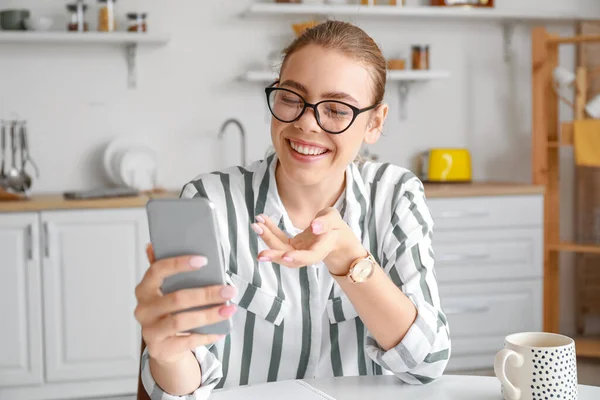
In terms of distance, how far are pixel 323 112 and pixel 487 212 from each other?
2354 millimetres

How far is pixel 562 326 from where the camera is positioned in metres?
4.26

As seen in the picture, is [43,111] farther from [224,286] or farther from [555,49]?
[224,286]

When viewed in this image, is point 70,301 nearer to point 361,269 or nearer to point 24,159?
point 24,159

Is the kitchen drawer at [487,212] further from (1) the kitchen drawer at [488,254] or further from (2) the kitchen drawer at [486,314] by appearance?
(2) the kitchen drawer at [486,314]

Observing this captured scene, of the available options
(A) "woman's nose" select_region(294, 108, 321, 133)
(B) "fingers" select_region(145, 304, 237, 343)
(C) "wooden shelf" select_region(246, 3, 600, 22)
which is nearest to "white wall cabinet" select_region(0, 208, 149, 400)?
(C) "wooden shelf" select_region(246, 3, 600, 22)

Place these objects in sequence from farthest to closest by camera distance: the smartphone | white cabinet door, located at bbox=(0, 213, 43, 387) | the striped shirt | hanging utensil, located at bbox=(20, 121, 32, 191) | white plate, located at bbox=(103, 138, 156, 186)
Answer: white plate, located at bbox=(103, 138, 156, 186), hanging utensil, located at bbox=(20, 121, 32, 191), white cabinet door, located at bbox=(0, 213, 43, 387), the striped shirt, the smartphone

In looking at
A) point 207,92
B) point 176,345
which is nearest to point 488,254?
→ point 207,92

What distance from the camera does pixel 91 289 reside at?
10.6 feet

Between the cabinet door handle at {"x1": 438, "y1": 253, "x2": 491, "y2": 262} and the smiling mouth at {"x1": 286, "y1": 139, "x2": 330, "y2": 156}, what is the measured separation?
2.22 m

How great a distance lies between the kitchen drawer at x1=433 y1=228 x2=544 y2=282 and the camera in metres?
3.51

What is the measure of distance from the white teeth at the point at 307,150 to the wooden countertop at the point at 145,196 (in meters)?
1.94

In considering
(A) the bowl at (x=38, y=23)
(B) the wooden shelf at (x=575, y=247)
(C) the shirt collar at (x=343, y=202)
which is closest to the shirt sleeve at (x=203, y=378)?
(C) the shirt collar at (x=343, y=202)

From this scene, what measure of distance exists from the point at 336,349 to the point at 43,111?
8.64 feet

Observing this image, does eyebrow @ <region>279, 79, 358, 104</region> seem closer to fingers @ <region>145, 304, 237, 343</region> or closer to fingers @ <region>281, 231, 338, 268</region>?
fingers @ <region>281, 231, 338, 268</region>
